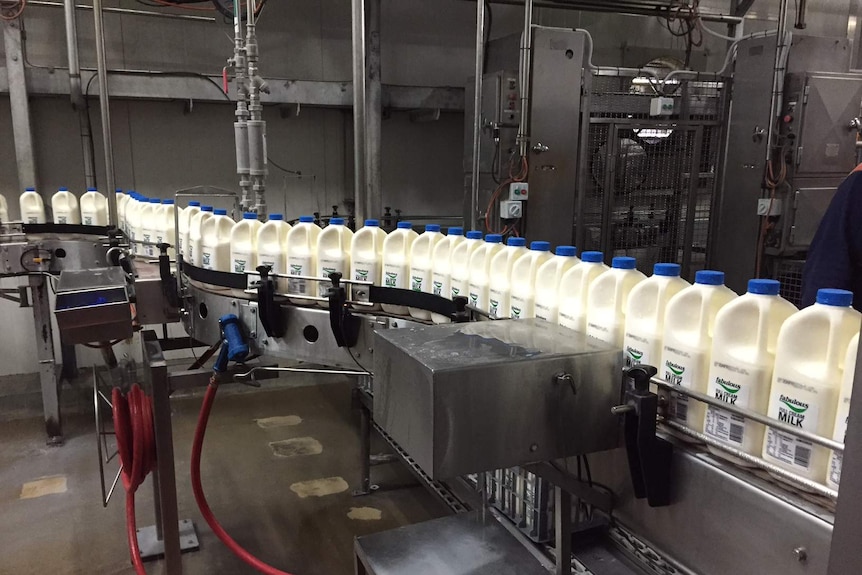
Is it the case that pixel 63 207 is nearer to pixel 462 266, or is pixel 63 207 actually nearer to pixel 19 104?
pixel 19 104

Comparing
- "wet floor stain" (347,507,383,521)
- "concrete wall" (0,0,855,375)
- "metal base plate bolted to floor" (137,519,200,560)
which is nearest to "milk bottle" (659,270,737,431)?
"wet floor stain" (347,507,383,521)

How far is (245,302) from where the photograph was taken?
5.66ft

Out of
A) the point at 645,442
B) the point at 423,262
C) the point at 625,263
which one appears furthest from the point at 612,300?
the point at 423,262

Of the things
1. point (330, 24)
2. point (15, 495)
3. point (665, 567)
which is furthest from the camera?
point (330, 24)

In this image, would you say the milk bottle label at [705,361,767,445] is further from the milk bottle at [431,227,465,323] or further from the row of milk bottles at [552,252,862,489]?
the milk bottle at [431,227,465,323]

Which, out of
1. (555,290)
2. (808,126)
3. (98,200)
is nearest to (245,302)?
(555,290)

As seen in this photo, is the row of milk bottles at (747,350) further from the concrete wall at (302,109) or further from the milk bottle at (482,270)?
the concrete wall at (302,109)

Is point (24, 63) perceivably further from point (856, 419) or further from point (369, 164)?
point (856, 419)

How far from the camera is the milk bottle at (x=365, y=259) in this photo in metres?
1.67

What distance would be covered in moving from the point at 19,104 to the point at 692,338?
11.7ft

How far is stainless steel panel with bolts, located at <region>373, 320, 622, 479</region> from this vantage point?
821 millimetres

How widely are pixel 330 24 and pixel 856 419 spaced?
4061 mm

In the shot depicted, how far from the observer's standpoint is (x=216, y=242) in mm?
1854

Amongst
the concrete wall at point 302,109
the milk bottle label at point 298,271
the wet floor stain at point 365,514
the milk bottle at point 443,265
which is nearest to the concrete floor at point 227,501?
the wet floor stain at point 365,514
